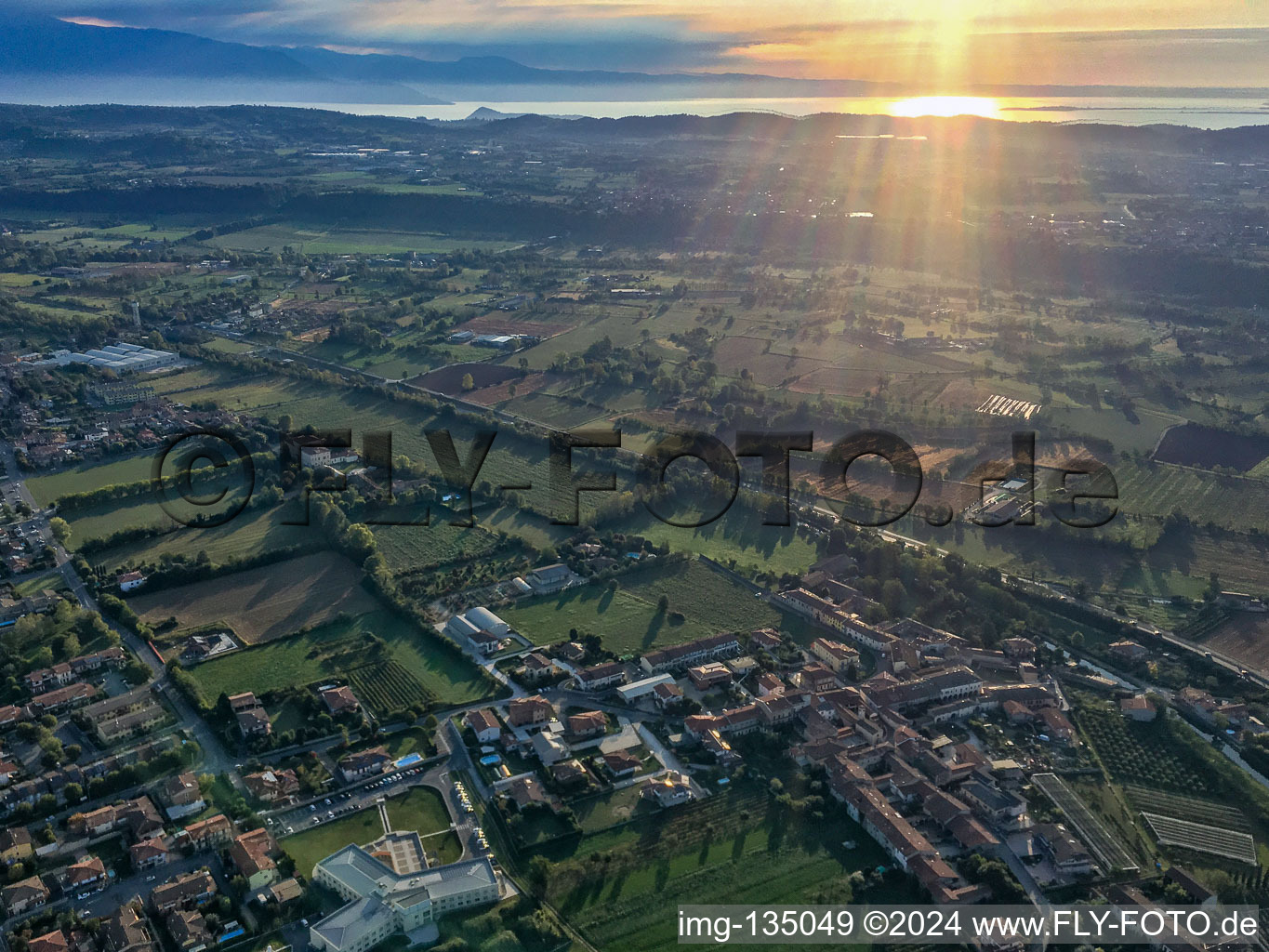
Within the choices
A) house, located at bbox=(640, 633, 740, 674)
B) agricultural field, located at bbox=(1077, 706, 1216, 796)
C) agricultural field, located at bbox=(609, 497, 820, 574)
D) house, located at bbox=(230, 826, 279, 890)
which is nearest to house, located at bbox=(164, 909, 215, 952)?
house, located at bbox=(230, 826, 279, 890)

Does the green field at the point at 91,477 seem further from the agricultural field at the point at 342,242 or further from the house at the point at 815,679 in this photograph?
the agricultural field at the point at 342,242

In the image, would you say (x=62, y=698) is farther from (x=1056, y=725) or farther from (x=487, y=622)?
(x=1056, y=725)

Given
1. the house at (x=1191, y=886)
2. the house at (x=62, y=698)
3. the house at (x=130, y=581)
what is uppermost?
the house at (x=130, y=581)

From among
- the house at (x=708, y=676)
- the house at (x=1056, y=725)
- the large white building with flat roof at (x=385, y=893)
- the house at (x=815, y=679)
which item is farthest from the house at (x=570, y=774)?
the house at (x=1056, y=725)

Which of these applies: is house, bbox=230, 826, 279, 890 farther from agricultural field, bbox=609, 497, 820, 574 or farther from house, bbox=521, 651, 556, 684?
agricultural field, bbox=609, 497, 820, 574

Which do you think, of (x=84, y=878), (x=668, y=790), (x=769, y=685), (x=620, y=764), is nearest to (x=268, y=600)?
(x=84, y=878)
